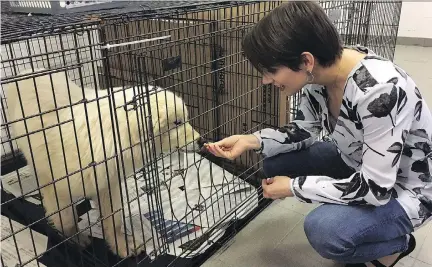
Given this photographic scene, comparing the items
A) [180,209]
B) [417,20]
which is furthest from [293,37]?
[417,20]

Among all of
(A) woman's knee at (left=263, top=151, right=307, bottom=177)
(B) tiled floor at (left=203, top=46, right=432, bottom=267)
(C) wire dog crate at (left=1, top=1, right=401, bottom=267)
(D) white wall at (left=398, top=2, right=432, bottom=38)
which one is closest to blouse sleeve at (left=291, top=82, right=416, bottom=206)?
(A) woman's knee at (left=263, top=151, right=307, bottom=177)

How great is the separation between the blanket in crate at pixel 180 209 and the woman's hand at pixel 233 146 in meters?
0.14

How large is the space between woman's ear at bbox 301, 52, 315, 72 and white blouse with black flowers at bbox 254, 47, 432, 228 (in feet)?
0.45

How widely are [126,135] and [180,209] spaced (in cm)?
65

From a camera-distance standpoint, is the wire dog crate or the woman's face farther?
the wire dog crate

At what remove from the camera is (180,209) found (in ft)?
6.28

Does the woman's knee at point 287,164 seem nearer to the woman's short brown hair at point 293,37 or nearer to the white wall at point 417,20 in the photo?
the woman's short brown hair at point 293,37

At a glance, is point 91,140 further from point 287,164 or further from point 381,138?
point 381,138

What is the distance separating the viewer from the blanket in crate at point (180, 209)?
5.15ft

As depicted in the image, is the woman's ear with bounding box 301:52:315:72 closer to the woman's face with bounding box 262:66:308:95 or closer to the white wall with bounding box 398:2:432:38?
the woman's face with bounding box 262:66:308:95

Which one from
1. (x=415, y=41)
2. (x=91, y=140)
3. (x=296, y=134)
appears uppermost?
(x=91, y=140)

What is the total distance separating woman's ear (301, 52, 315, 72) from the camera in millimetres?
1095

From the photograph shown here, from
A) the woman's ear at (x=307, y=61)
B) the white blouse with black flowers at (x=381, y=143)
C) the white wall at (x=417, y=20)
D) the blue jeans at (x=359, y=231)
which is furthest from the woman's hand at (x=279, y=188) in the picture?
the white wall at (x=417, y=20)

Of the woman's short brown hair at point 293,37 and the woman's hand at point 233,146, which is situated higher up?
the woman's short brown hair at point 293,37
